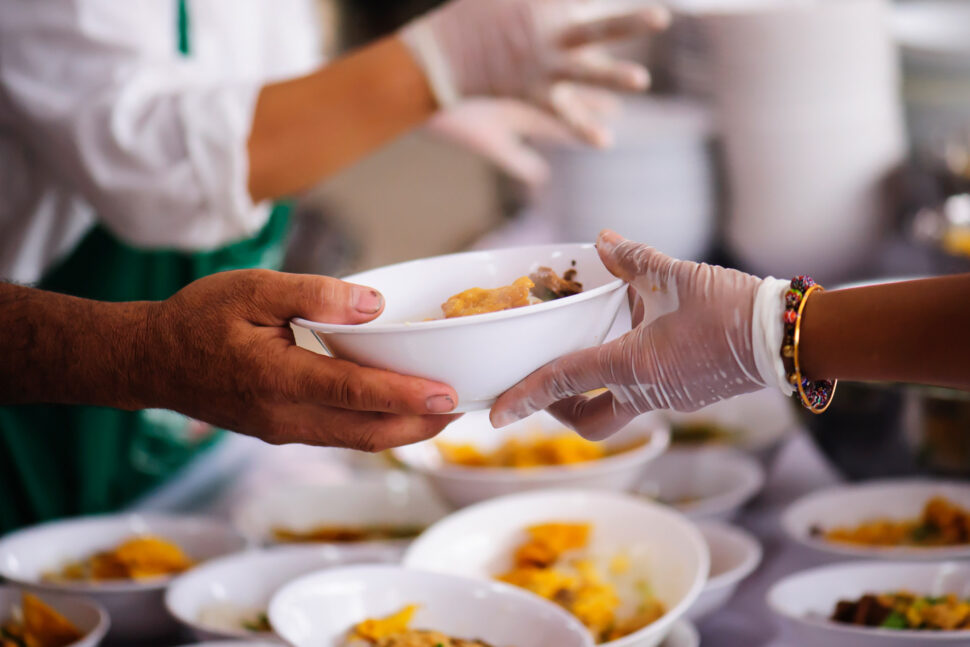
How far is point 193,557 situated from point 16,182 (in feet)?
1.83

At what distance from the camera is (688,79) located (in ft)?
7.02

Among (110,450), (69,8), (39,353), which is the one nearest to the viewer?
(39,353)

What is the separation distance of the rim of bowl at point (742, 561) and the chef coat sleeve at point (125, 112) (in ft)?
2.39

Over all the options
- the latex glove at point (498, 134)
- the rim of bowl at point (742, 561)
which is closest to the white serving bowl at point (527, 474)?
the rim of bowl at point (742, 561)

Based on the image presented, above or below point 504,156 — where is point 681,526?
below

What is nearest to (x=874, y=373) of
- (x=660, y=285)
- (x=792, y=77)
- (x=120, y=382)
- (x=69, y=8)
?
(x=660, y=285)

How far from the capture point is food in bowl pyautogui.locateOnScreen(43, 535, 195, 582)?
1.07m

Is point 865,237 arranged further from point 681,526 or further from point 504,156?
point 681,526

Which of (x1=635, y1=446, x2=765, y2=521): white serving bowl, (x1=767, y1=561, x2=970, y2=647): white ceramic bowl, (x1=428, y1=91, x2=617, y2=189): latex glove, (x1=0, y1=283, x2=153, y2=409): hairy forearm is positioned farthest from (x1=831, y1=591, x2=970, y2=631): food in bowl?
(x1=428, y1=91, x2=617, y2=189): latex glove

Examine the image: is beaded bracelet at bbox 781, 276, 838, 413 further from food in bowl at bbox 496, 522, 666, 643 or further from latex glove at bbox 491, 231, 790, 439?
food in bowl at bbox 496, 522, 666, 643

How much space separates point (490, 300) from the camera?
27.8 inches

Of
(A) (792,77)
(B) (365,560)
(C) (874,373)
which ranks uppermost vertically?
(A) (792,77)

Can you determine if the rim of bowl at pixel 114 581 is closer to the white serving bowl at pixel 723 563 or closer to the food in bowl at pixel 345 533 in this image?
the food in bowl at pixel 345 533

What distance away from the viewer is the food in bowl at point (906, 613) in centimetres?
85
